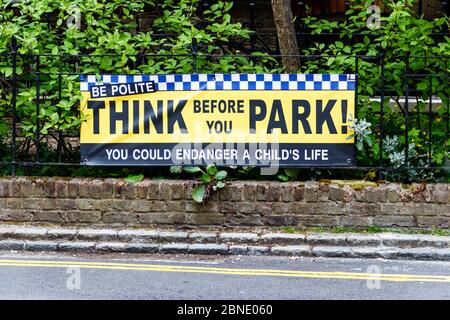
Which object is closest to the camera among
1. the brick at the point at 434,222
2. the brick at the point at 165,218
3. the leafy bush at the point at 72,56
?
the brick at the point at 434,222

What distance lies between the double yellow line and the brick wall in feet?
3.83

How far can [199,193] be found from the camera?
9.54 meters

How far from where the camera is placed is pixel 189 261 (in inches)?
345

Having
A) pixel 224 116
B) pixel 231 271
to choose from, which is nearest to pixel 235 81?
pixel 224 116

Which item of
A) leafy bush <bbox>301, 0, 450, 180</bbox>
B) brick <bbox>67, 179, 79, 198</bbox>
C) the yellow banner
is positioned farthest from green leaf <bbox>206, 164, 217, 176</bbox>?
leafy bush <bbox>301, 0, 450, 180</bbox>

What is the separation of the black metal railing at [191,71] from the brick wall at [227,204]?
39 centimetres

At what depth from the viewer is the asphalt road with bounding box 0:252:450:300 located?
7.39m

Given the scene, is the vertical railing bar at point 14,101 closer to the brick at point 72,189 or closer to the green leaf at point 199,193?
the brick at point 72,189

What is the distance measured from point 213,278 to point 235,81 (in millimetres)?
2685

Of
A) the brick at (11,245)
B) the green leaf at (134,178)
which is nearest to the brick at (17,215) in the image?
the brick at (11,245)

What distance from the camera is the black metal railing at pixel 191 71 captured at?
992 cm

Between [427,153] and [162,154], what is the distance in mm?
3057
